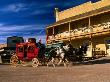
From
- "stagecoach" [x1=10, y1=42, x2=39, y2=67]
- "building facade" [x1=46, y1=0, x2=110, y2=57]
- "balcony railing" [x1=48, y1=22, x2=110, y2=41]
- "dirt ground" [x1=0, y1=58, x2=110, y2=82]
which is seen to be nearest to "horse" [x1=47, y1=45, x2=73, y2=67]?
"stagecoach" [x1=10, y1=42, x2=39, y2=67]

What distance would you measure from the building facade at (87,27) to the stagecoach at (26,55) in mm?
14173

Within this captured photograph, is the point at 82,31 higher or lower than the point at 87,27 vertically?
lower

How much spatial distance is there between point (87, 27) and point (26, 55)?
19.1 metres

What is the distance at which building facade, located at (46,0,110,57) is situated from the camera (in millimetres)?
41875

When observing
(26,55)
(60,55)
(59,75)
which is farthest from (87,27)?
(59,75)

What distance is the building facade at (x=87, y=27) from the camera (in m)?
41.9

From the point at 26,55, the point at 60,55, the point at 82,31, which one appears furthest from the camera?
the point at 82,31

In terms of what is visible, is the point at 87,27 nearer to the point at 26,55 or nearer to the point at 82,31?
the point at 82,31

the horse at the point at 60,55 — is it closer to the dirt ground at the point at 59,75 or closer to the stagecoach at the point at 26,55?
the stagecoach at the point at 26,55

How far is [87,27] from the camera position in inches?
1801

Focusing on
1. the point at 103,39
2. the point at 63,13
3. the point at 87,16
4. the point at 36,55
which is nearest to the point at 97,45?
the point at 103,39

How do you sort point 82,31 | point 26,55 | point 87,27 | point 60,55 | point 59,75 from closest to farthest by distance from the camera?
point 59,75
point 60,55
point 26,55
point 87,27
point 82,31

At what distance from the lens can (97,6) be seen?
47.3 metres

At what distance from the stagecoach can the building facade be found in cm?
1417
